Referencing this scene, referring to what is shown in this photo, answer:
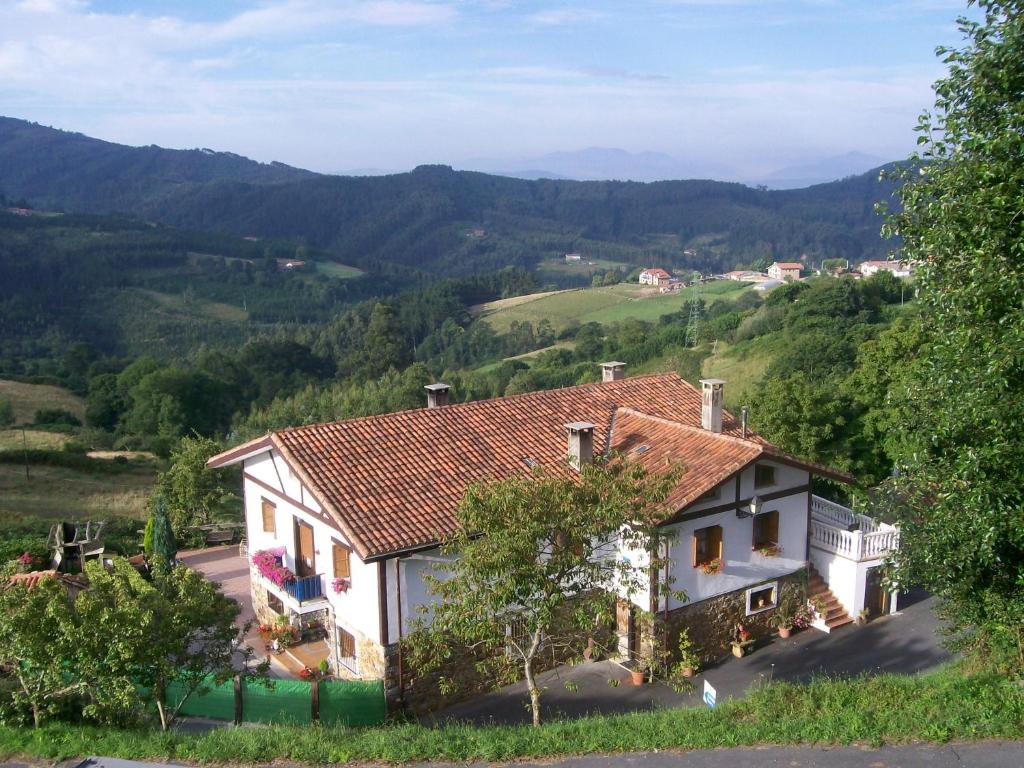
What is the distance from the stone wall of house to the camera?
1861cm

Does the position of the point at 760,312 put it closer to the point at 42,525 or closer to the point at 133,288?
the point at 42,525

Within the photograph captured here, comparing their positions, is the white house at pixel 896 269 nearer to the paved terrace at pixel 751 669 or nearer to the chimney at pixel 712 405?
the chimney at pixel 712 405

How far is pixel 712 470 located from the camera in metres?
18.5

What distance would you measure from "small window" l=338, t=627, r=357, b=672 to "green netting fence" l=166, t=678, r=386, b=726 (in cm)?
203

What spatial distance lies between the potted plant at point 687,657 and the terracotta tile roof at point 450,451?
311 cm

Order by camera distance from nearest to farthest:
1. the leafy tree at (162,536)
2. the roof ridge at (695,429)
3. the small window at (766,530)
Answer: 1. the roof ridge at (695,429)
2. the small window at (766,530)
3. the leafy tree at (162,536)

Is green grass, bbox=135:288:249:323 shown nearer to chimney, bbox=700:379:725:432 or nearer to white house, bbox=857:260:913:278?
white house, bbox=857:260:913:278

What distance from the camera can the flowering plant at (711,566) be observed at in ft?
61.5

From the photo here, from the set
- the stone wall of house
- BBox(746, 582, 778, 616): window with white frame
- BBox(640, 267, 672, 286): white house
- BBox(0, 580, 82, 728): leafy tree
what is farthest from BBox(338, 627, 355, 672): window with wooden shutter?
BBox(640, 267, 672, 286): white house

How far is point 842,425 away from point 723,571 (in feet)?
33.5

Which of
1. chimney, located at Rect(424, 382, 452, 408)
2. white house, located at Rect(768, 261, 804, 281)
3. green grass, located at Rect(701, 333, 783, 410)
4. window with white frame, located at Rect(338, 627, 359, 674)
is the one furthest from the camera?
white house, located at Rect(768, 261, 804, 281)

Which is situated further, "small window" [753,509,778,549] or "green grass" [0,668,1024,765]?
"small window" [753,509,778,549]

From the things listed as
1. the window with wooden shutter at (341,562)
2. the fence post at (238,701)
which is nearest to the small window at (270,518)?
the window with wooden shutter at (341,562)

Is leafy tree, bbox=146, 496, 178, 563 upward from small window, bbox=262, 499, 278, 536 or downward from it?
downward
